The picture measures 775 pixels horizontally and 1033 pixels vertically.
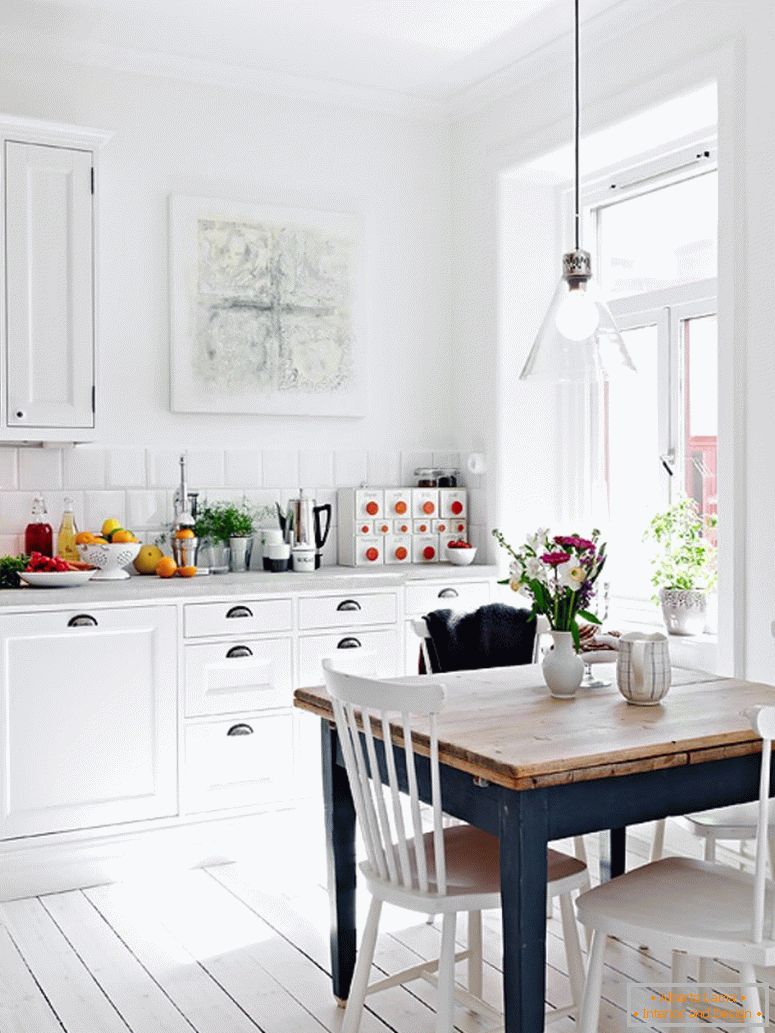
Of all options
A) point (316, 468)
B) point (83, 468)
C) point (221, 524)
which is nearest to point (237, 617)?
point (221, 524)

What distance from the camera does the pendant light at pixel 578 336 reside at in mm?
2928

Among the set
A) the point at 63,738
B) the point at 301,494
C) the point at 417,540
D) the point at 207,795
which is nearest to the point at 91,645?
the point at 63,738

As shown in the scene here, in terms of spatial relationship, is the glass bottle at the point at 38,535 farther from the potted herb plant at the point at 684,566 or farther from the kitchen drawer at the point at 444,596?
the potted herb plant at the point at 684,566

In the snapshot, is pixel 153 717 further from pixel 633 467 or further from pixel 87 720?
pixel 633 467

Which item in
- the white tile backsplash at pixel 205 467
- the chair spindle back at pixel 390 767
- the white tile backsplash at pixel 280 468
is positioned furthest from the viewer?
the white tile backsplash at pixel 280 468

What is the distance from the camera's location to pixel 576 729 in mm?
2475

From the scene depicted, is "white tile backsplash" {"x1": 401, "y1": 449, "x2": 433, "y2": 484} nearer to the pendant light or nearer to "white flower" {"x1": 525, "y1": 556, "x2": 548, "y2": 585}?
the pendant light

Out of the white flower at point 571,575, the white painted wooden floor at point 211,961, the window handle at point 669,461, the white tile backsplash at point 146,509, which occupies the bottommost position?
the white painted wooden floor at point 211,961

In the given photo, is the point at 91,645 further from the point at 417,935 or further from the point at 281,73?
the point at 281,73

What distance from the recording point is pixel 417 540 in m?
5.04

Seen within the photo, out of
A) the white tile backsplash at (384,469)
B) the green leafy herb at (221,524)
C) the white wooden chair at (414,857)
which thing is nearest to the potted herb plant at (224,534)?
the green leafy herb at (221,524)

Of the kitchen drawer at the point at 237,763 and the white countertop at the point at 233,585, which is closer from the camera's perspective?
the white countertop at the point at 233,585

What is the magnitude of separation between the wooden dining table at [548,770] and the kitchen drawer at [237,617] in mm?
1295

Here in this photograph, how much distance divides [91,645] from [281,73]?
248 cm
